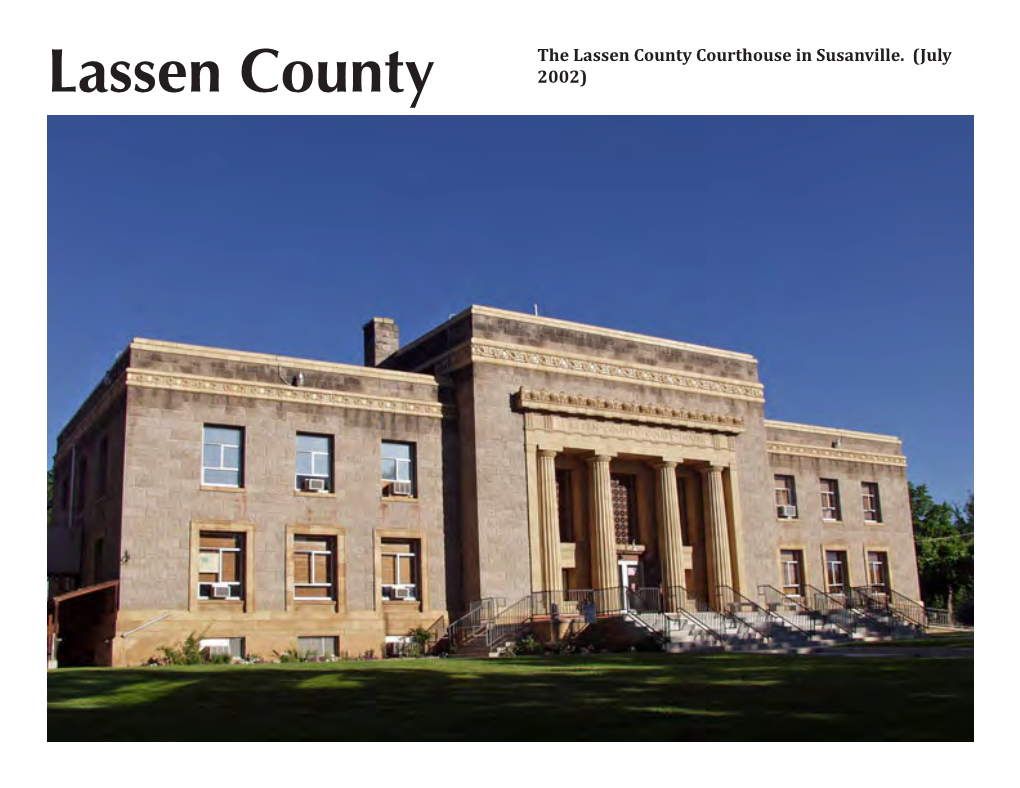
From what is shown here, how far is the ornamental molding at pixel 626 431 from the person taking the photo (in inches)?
1302

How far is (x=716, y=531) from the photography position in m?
36.1

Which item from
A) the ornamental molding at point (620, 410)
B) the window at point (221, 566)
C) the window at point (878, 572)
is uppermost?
the ornamental molding at point (620, 410)

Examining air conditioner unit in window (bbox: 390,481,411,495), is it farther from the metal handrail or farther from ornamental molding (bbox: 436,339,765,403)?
the metal handrail

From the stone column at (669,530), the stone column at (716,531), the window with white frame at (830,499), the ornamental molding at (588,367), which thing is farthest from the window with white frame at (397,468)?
the window with white frame at (830,499)

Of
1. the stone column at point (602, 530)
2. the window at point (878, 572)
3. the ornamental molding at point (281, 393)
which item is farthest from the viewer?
the window at point (878, 572)

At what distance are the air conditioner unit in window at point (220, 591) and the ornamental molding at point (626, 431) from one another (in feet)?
32.7

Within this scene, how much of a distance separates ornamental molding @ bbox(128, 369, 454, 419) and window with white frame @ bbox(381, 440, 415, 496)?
1.04m

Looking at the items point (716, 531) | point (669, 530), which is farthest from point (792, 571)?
point (669, 530)

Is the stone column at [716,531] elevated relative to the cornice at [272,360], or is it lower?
lower

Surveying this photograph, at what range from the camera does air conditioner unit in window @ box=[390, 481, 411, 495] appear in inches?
1248

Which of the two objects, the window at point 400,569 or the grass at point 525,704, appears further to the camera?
the window at point 400,569

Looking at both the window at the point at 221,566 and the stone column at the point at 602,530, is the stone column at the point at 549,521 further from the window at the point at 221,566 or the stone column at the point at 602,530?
the window at the point at 221,566

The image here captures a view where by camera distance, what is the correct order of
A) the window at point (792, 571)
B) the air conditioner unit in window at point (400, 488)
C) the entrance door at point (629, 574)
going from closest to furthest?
the air conditioner unit in window at point (400, 488)
the entrance door at point (629, 574)
the window at point (792, 571)

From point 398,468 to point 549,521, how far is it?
4.82m
